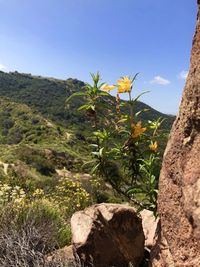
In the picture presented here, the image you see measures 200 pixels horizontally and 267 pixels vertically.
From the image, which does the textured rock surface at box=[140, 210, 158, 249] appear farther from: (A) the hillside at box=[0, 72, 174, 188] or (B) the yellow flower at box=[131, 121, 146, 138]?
(A) the hillside at box=[0, 72, 174, 188]

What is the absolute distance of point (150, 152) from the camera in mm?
4719

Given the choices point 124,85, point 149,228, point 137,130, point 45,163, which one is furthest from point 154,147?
point 45,163

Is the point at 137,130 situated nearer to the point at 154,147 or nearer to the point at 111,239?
the point at 154,147

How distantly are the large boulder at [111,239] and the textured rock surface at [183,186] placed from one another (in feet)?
2.55

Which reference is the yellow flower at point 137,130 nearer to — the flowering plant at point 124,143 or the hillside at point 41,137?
the flowering plant at point 124,143

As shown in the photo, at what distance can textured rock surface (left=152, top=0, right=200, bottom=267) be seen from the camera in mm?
3271

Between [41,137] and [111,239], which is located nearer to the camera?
[111,239]

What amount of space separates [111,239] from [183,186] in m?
1.65

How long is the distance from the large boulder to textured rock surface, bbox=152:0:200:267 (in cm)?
78

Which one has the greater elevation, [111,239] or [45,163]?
[111,239]

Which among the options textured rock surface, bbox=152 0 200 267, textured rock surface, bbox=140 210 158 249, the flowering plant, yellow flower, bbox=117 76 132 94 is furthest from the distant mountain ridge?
textured rock surface, bbox=152 0 200 267

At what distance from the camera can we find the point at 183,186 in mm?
3449

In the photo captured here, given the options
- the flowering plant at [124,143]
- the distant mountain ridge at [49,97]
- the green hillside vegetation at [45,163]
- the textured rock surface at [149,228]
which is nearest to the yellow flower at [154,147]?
the flowering plant at [124,143]

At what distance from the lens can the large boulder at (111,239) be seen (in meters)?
4.72
